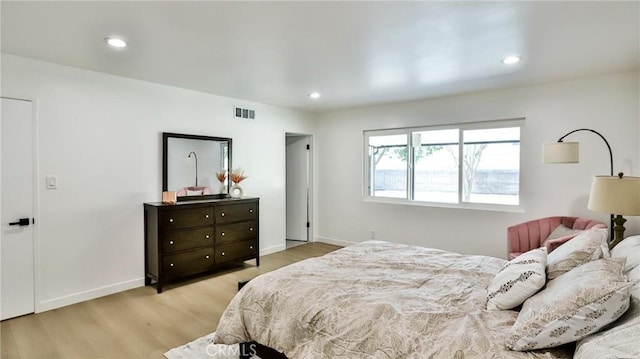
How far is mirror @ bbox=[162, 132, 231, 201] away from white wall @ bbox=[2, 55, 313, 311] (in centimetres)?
10

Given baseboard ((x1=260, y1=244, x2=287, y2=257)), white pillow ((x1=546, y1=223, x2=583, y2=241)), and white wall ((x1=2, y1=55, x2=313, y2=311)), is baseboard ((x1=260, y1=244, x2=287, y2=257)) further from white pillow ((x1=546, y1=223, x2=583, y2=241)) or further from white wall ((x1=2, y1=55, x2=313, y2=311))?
white pillow ((x1=546, y1=223, x2=583, y2=241))

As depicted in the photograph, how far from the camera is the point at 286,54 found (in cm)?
303

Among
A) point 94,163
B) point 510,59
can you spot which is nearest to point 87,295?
point 94,163

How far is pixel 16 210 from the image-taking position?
10.2 feet

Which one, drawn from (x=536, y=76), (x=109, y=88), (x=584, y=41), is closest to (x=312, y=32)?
(x=584, y=41)

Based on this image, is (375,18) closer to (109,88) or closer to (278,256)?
(109,88)

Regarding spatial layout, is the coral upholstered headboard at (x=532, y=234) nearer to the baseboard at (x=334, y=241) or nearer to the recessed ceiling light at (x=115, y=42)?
the baseboard at (x=334, y=241)

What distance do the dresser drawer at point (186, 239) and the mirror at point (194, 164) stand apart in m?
0.52

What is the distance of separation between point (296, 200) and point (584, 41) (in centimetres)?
483

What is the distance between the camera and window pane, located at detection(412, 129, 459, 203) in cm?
485

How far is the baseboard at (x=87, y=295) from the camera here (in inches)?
129

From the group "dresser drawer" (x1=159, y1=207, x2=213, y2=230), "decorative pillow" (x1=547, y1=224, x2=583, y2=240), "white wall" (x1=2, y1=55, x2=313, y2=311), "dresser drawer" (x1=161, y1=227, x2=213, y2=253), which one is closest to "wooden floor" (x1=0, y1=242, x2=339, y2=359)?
"white wall" (x1=2, y1=55, x2=313, y2=311)

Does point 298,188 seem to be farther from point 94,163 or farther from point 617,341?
point 617,341

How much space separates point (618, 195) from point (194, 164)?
442 centimetres
